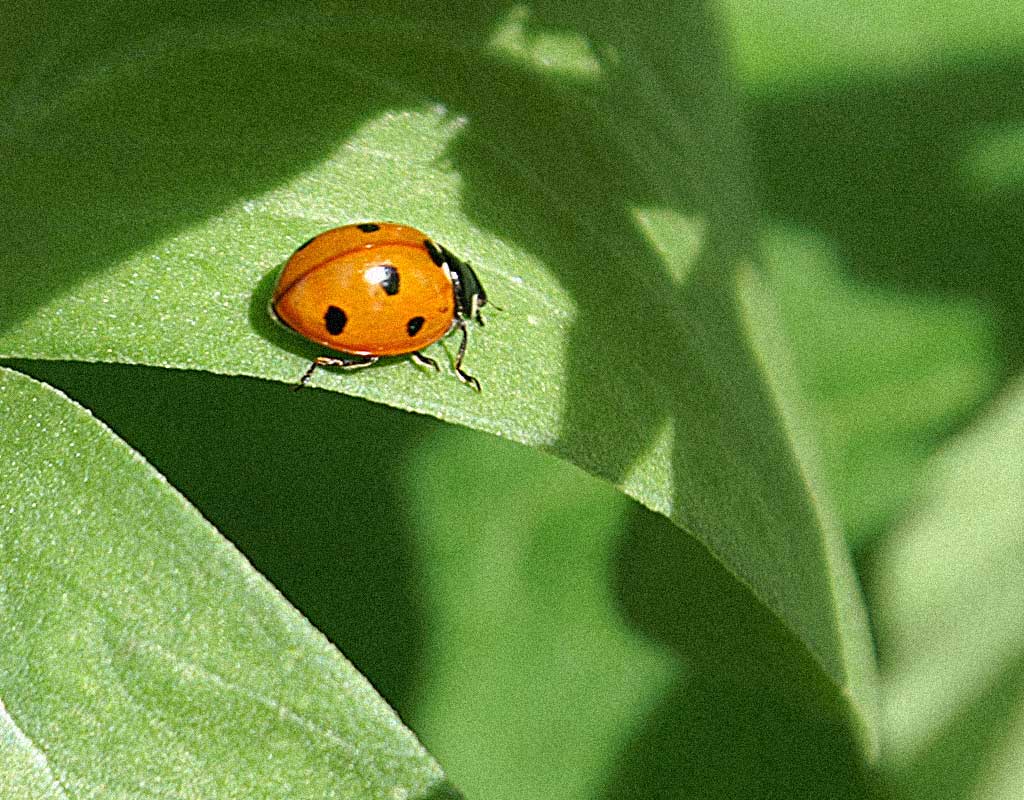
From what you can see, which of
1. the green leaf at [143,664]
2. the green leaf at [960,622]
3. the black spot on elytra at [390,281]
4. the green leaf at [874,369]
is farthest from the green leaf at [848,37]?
the green leaf at [143,664]

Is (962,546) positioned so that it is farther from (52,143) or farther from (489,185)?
(52,143)

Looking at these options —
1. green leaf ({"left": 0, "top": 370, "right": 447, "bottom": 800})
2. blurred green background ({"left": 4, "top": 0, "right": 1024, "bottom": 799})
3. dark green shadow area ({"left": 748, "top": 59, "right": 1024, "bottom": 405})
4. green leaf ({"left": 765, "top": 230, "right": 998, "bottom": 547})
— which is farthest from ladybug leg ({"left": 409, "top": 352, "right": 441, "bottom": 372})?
dark green shadow area ({"left": 748, "top": 59, "right": 1024, "bottom": 405})

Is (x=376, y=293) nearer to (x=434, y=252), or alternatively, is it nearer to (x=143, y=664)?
(x=434, y=252)

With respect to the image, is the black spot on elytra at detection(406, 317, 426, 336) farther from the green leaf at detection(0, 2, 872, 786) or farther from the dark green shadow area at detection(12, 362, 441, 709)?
the dark green shadow area at detection(12, 362, 441, 709)

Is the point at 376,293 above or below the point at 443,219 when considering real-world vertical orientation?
below

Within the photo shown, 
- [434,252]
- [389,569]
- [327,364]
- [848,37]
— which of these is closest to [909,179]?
[848,37]
